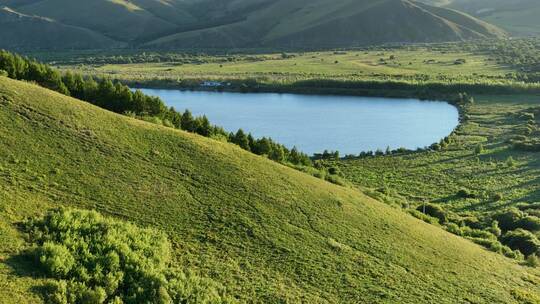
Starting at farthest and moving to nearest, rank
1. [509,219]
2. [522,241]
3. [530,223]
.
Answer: [509,219] < [530,223] < [522,241]

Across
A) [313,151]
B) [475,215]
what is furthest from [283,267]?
[313,151]

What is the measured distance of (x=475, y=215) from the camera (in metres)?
57.4

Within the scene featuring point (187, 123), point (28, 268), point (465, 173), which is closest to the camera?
point (28, 268)

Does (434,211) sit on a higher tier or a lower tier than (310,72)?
lower

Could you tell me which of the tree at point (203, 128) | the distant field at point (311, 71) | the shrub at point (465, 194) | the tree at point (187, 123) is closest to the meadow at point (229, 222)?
the tree at point (203, 128)

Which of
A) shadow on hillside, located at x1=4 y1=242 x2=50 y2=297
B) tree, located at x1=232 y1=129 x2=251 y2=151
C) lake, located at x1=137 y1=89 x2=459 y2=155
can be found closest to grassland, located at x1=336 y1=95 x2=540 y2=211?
lake, located at x1=137 y1=89 x2=459 y2=155

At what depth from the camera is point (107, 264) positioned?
24.8 metres

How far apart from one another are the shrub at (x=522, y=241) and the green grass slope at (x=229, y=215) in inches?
273

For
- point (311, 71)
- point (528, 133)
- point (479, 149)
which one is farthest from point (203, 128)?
point (311, 71)

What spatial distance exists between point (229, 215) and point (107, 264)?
897 cm

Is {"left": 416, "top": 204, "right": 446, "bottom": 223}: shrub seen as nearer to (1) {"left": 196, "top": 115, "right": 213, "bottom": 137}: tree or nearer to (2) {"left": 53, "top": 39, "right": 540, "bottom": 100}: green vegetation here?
(1) {"left": 196, "top": 115, "right": 213, "bottom": 137}: tree

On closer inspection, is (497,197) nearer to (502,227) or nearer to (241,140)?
(502,227)

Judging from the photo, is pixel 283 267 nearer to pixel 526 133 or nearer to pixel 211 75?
pixel 526 133

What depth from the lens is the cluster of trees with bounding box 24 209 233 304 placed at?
23.0 metres
